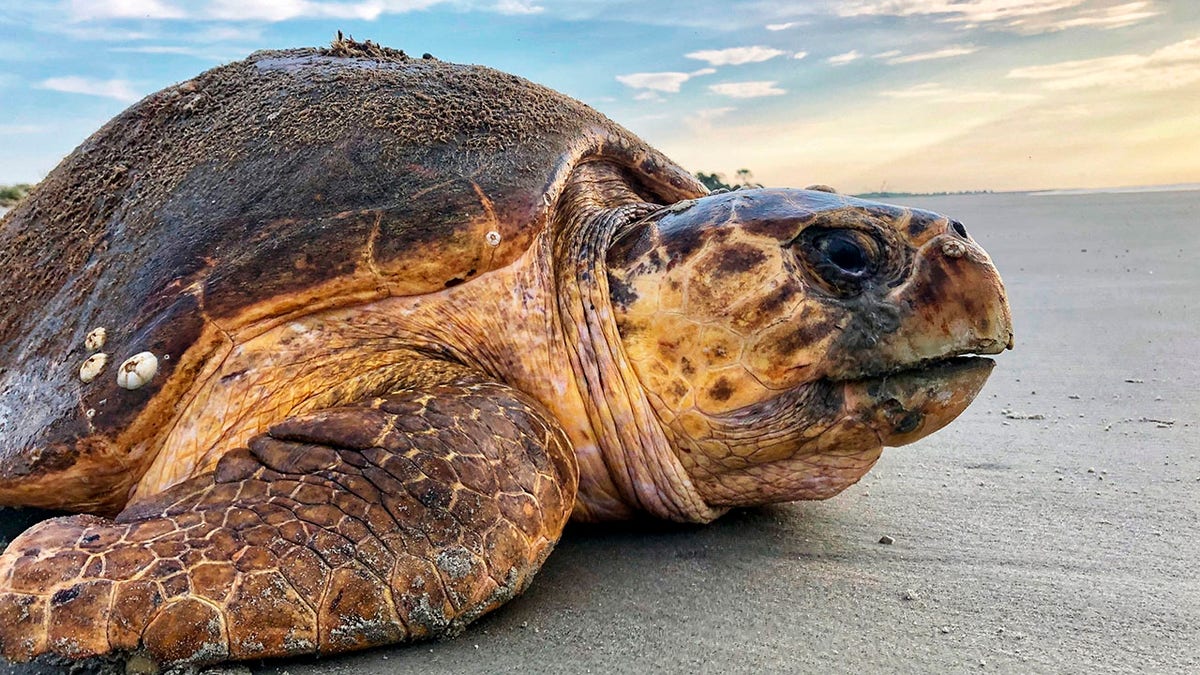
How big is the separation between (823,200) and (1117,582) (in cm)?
105

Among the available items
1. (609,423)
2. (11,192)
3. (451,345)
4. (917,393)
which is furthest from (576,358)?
(11,192)

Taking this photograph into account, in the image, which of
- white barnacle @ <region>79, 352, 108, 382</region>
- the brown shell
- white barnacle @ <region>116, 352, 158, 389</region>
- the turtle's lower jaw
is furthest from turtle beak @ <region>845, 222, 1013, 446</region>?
white barnacle @ <region>79, 352, 108, 382</region>

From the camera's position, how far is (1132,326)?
15.7ft

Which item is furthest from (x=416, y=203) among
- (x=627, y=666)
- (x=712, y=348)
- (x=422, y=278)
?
(x=627, y=666)

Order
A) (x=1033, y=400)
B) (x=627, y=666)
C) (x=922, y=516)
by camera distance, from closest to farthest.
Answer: (x=627, y=666) → (x=922, y=516) → (x=1033, y=400)

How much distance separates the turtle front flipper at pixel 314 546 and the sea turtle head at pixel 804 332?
40cm

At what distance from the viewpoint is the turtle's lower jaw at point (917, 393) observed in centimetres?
186

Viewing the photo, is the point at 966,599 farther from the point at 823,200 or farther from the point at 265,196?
the point at 265,196

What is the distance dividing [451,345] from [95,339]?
81 cm

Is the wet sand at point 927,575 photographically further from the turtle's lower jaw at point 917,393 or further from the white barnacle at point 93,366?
the white barnacle at point 93,366

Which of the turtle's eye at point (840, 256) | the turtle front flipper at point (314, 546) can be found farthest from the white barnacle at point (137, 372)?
the turtle's eye at point (840, 256)

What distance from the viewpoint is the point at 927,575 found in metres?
1.78

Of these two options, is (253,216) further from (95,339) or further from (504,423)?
(504,423)

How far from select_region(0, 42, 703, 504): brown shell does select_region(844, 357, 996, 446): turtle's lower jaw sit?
896mm
